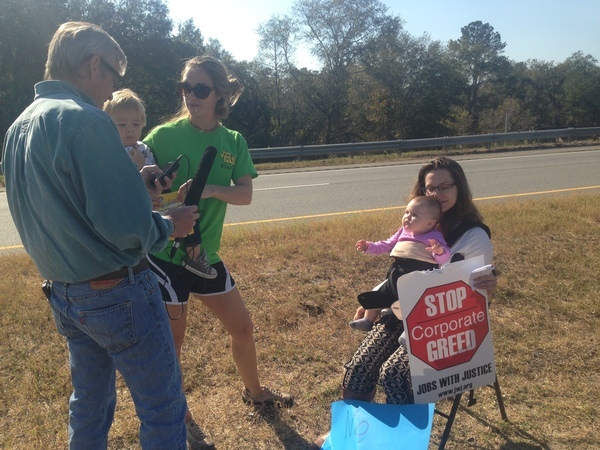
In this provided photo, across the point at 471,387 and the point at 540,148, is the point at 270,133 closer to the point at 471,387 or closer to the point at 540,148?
the point at 540,148

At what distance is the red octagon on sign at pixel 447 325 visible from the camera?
8.18ft

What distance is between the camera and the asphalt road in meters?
9.30

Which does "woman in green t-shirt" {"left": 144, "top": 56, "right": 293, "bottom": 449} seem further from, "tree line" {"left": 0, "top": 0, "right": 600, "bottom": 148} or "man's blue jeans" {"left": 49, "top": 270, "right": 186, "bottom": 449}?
"tree line" {"left": 0, "top": 0, "right": 600, "bottom": 148}

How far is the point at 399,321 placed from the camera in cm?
292

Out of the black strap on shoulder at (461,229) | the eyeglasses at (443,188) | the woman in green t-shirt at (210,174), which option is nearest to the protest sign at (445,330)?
the black strap on shoulder at (461,229)

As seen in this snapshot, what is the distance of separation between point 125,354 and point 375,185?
34.5ft

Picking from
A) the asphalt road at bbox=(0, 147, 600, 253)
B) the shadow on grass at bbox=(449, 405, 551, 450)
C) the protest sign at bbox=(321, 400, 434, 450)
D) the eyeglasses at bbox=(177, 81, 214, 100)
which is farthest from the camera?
the asphalt road at bbox=(0, 147, 600, 253)

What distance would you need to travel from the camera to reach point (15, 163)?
5.69ft

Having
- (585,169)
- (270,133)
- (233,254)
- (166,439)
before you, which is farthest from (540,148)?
(166,439)

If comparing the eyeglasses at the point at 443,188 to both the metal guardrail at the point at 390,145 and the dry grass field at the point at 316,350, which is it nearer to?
the dry grass field at the point at 316,350

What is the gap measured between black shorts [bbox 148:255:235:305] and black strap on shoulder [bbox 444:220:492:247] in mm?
1204

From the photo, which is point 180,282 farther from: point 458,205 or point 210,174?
point 458,205

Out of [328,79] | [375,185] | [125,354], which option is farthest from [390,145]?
[125,354]

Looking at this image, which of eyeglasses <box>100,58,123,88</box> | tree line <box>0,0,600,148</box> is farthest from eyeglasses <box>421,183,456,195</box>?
tree line <box>0,0,600,148</box>
